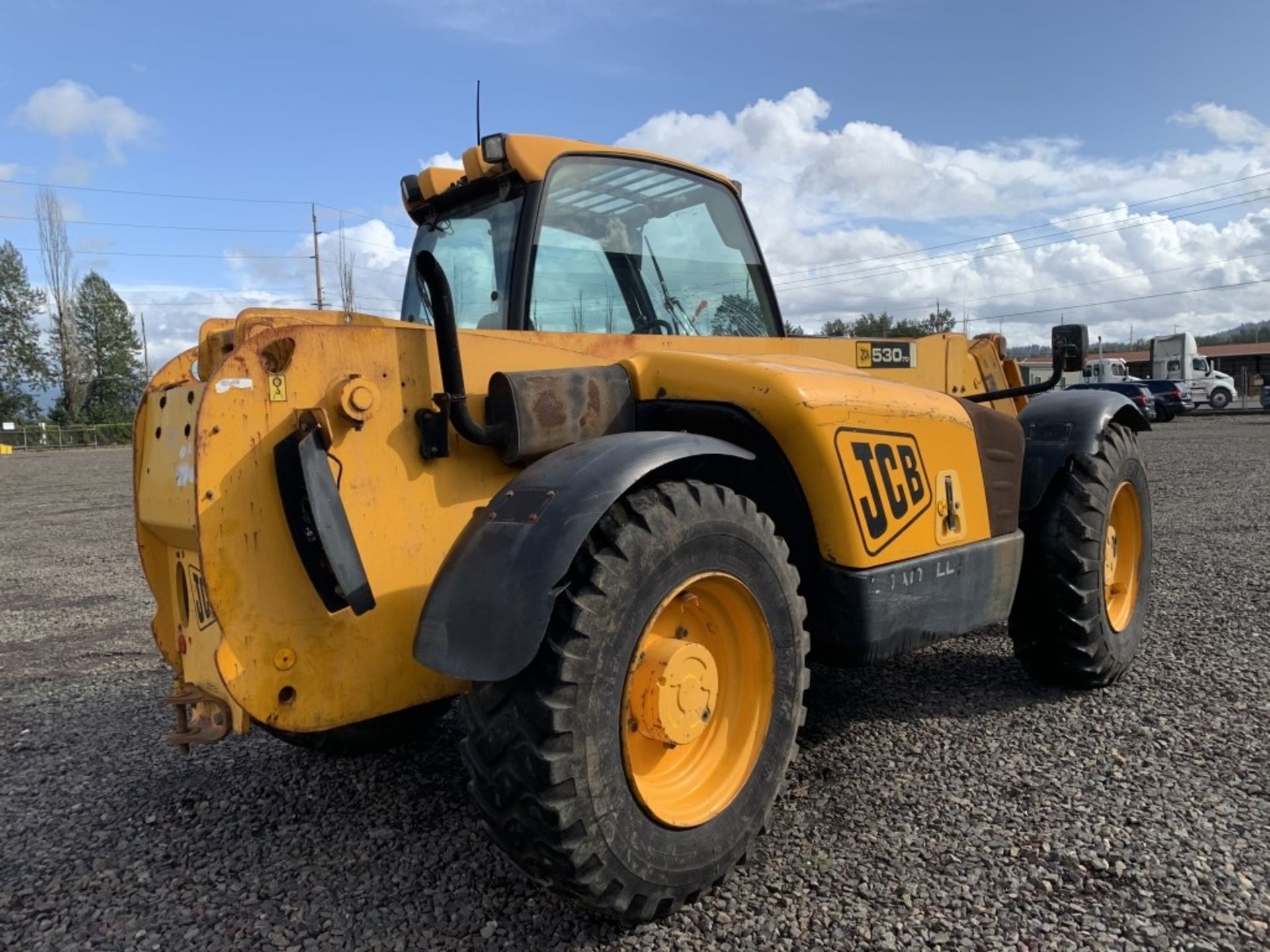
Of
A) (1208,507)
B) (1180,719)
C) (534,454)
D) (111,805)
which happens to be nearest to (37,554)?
(111,805)

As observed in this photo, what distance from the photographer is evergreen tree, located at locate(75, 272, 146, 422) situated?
60.8 metres

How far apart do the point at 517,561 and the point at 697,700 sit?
27.4 inches

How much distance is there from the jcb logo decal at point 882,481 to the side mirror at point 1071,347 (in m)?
1.43

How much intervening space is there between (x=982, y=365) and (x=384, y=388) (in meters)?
3.97

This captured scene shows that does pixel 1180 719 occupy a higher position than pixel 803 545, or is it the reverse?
pixel 803 545

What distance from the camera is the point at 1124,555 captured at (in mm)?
4867

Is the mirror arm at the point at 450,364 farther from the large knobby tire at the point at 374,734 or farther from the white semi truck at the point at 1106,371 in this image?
the white semi truck at the point at 1106,371

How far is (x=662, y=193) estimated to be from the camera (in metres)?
3.67

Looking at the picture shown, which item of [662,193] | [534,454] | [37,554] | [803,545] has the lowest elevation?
[37,554]

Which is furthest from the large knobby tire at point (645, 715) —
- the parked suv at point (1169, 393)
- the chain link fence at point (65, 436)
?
the chain link fence at point (65, 436)

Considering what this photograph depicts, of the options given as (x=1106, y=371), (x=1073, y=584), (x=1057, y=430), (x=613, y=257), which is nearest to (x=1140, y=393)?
(x=1106, y=371)

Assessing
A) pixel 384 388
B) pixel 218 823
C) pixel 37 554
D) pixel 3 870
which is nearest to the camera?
pixel 384 388

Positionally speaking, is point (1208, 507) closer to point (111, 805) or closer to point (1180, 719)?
point (1180, 719)

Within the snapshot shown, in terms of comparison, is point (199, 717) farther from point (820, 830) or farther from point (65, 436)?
point (65, 436)
